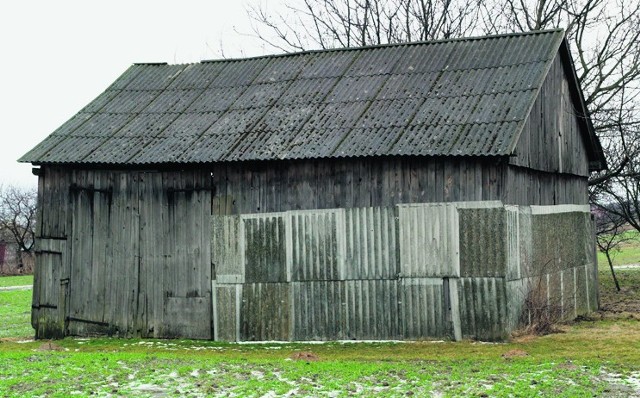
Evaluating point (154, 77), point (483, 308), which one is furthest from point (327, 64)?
point (483, 308)

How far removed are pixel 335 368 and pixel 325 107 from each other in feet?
24.6

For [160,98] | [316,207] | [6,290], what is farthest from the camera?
[6,290]

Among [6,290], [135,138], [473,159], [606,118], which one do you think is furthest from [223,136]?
[6,290]

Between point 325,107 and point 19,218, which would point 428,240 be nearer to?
point 325,107

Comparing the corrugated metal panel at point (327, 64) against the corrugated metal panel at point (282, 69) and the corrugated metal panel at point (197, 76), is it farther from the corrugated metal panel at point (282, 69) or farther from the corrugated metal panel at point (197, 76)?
the corrugated metal panel at point (197, 76)

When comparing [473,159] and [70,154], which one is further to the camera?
[70,154]

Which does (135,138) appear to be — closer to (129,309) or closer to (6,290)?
(129,309)

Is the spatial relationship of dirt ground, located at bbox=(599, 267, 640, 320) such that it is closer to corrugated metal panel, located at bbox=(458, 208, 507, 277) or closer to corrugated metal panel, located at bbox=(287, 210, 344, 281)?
corrugated metal panel, located at bbox=(458, 208, 507, 277)

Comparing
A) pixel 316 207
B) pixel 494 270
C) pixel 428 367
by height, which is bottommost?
pixel 428 367

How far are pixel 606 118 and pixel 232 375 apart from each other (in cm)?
1935

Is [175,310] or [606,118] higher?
[606,118]

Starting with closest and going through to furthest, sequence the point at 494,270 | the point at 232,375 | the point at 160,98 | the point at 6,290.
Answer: the point at 232,375, the point at 494,270, the point at 160,98, the point at 6,290

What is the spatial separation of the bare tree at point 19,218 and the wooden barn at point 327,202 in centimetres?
3663

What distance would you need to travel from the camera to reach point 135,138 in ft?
68.0
